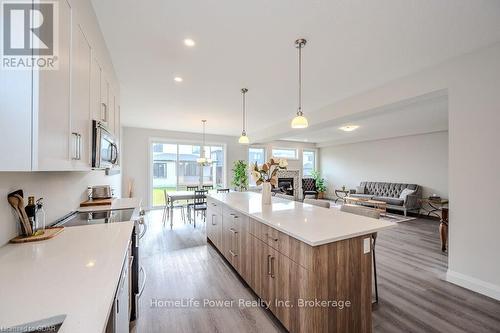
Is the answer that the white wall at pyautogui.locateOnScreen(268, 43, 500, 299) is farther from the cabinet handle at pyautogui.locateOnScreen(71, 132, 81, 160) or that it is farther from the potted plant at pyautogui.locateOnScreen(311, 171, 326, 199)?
the potted plant at pyautogui.locateOnScreen(311, 171, 326, 199)

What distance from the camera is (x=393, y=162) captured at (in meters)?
7.17

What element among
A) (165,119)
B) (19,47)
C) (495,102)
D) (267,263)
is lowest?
(267,263)

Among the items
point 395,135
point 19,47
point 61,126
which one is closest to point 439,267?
point 61,126

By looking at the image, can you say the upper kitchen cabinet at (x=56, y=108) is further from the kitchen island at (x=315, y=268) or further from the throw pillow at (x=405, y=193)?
the throw pillow at (x=405, y=193)

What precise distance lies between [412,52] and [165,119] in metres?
5.26

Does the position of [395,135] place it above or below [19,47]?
above

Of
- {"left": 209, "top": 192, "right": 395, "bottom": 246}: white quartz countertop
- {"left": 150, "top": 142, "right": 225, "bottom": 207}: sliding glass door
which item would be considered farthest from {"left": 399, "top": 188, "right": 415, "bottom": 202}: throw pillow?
{"left": 150, "top": 142, "right": 225, "bottom": 207}: sliding glass door

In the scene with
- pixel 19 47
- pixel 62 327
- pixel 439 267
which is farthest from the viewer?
pixel 439 267

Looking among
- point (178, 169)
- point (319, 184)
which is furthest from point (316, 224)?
point (319, 184)

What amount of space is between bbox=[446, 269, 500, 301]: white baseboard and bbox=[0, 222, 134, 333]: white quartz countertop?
11.4ft

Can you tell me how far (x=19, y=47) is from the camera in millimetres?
859

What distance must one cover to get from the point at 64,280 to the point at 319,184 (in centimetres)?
956

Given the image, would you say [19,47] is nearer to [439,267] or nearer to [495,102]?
[495,102]

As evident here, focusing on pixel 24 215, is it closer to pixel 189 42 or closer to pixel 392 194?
pixel 189 42
